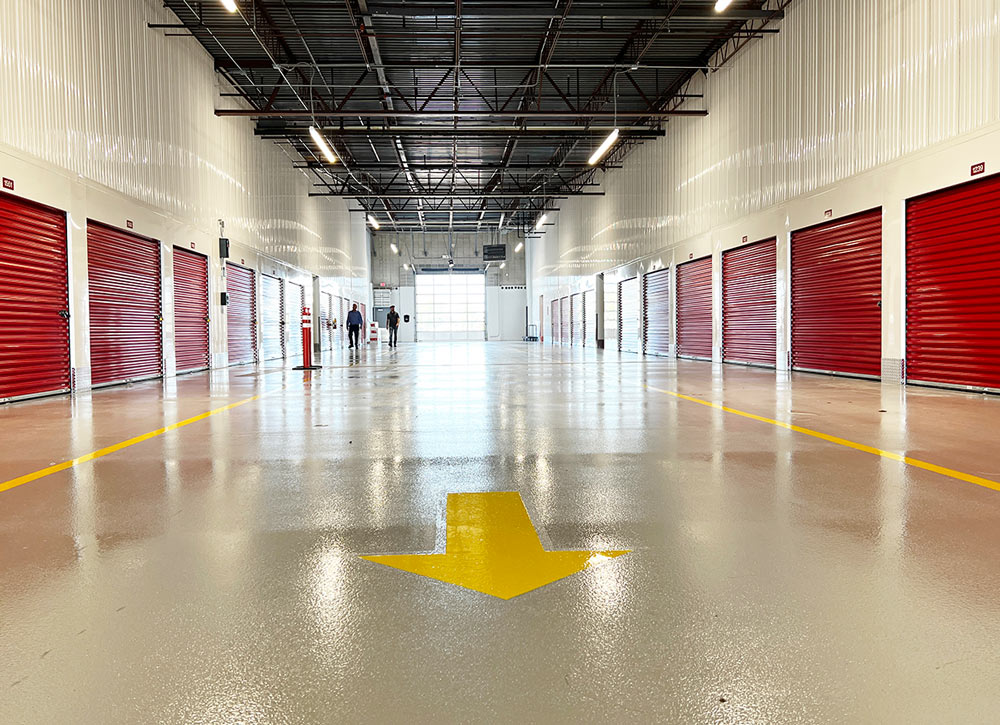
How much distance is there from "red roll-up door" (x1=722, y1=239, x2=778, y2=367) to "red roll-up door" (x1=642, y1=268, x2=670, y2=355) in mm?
4341

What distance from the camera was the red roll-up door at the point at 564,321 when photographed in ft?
132

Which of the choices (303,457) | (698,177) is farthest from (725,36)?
(303,457)

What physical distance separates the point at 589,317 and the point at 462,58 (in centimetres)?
1815

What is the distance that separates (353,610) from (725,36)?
1831 cm

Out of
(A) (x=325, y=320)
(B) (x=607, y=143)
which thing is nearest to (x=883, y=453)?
(B) (x=607, y=143)

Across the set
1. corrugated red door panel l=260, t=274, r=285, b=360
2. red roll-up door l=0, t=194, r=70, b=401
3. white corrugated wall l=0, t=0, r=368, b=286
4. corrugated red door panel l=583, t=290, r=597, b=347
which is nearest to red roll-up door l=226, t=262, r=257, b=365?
corrugated red door panel l=260, t=274, r=285, b=360

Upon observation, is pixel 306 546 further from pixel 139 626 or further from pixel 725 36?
pixel 725 36

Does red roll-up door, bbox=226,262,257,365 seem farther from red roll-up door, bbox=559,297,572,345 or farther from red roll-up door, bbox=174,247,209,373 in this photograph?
red roll-up door, bbox=559,297,572,345

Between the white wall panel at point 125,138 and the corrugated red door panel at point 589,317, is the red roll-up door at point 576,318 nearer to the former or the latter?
the corrugated red door panel at point 589,317

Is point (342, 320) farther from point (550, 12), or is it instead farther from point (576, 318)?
point (550, 12)

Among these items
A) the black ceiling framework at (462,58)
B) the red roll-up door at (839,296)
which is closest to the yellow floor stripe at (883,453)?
the red roll-up door at (839,296)

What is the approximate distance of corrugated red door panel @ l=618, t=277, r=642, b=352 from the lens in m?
27.3

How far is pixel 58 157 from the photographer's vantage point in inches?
428

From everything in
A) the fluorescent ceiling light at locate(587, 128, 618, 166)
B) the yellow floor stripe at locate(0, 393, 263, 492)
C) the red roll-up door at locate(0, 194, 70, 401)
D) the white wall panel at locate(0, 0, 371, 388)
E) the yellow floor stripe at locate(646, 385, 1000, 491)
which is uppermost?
the fluorescent ceiling light at locate(587, 128, 618, 166)
